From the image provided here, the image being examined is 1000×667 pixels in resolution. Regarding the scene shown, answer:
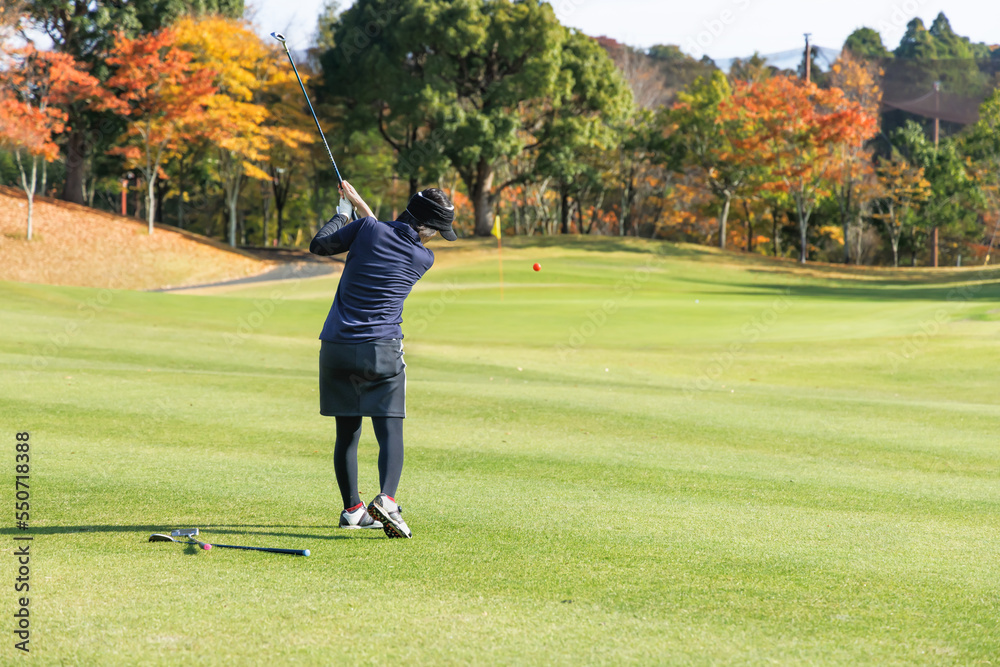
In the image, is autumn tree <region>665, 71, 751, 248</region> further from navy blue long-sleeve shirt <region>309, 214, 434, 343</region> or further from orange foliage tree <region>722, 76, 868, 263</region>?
navy blue long-sleeve shirt <region>309, 214, 434, 343</region>

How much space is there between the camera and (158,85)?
132 feet

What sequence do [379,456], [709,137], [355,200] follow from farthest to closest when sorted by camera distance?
[709,137]
[355,200]
[379,456]

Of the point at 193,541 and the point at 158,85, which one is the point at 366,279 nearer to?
the point at 193,541

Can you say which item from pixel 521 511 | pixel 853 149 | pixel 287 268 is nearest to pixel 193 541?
pixel 521 511

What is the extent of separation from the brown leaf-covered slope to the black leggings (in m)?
34.2

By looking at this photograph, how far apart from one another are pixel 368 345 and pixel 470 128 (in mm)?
41133

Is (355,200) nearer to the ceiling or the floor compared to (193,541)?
nearer to the ceiling

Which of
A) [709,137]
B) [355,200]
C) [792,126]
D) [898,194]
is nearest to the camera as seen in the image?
[355,200]

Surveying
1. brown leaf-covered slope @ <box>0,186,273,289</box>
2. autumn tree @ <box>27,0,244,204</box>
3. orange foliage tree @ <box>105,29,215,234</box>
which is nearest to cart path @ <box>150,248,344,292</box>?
brown leaf-covered slope @ <box>0,186,273,289</box>

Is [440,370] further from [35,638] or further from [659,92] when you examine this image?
[659,92]

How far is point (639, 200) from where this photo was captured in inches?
2499

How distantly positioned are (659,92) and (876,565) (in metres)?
62.4

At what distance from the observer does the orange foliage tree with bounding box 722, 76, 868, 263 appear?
Result: 148ft

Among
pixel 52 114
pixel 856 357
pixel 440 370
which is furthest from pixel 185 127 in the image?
pixel 856 357
